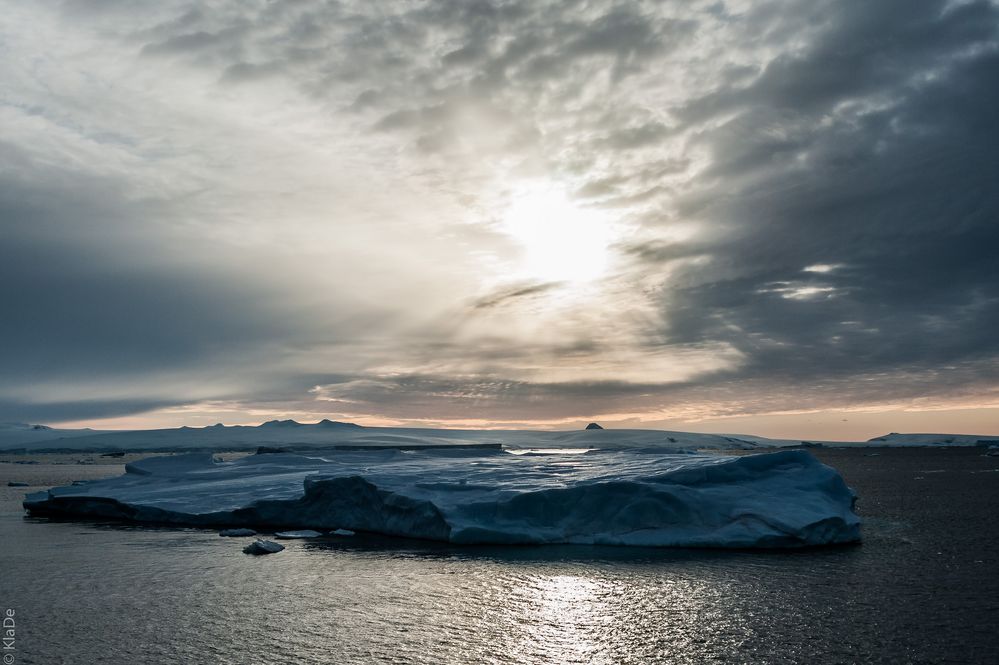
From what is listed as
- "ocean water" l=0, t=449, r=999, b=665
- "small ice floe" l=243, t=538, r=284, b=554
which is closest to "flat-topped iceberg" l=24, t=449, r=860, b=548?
"ocean water" l=0, t=449, r=999, b=665

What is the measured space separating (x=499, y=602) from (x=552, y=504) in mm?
6028

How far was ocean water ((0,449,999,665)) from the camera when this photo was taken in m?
8.99

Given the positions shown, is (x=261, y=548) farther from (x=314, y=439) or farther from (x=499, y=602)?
(x=314, y=439)

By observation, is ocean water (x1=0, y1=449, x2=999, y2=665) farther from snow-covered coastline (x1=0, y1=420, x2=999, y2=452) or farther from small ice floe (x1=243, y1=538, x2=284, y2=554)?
snow-covered coastline (x1=0, y1=420, x2=999, y2=452)

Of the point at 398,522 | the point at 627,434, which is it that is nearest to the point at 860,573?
the point at 398,522

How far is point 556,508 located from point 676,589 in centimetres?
541

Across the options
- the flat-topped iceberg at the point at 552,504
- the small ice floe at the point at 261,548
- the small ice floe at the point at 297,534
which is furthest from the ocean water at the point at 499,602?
the small ice floe at the point at 297,534

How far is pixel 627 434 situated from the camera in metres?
103

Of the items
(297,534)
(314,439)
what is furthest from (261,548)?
(314,439)

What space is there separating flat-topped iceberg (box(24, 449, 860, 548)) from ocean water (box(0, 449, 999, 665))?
574mm

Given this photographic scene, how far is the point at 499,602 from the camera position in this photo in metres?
11.3

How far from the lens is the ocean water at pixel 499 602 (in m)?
8.99

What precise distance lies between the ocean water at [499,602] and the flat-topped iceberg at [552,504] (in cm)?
57

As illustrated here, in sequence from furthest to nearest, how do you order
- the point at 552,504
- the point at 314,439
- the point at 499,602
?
the point at 314,439 → the point at 552,504 → the point at 499,602
